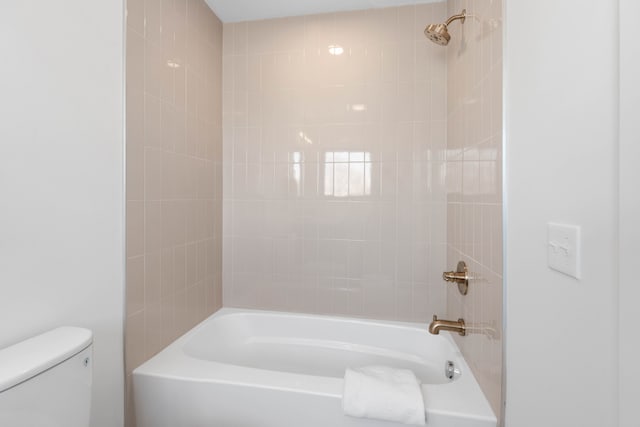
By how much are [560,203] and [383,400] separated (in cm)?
85

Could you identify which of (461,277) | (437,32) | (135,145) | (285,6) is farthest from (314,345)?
(285,6)

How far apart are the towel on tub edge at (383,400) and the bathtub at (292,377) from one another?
0.15 feet

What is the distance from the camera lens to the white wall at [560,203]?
22.5 inches

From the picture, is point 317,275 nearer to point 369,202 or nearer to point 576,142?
point 369,202

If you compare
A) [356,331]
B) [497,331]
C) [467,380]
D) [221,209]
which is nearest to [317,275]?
[356,331]

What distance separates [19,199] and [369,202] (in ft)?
4.99

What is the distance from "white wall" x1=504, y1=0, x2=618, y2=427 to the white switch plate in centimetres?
2

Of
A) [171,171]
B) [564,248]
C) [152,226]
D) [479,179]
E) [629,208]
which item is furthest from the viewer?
[171,171]

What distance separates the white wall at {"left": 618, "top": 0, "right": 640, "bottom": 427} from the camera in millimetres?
497

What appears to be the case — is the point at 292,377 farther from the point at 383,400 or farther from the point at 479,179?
the point at 479,179

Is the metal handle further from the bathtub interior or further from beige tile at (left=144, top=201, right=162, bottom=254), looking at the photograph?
beige tile at (left=144, top=201, right=162, bottom=254)

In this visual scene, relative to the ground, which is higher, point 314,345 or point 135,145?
point 135,145

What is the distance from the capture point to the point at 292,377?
3.96 ft

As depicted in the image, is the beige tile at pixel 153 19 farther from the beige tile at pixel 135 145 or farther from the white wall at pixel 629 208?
the white wall at pixel 629 208
